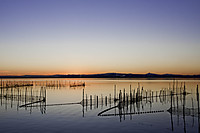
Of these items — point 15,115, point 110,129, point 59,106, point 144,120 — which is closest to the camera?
point 110,129

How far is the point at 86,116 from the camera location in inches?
890

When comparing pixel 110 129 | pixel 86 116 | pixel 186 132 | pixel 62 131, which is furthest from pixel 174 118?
pixel 62 131

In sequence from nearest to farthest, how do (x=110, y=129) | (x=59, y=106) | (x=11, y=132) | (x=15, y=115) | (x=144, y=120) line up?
(x=11, y=132) < (x=110, y=129) < (x=144, y=120) < (x=15, y=115) < (x=59, y=106)

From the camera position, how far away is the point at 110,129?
17359 mm

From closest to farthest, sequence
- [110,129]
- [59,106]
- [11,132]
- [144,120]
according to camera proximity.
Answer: [11,132], [110,129], [144,120], [59,106]

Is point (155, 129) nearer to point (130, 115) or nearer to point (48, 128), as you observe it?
point (130, 115)

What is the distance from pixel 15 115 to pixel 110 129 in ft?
38.6

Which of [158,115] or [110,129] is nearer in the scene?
[110,129]

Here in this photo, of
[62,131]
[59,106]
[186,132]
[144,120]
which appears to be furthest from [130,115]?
[59,106]

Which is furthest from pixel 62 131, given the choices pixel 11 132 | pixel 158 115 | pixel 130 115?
pixel 158 115

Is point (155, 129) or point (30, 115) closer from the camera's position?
point (155, 129)

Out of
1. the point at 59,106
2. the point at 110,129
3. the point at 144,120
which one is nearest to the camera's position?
the point at 110,129

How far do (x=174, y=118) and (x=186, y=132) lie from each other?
4.67 metres

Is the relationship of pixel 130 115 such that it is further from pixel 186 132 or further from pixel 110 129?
pixel 186 132
